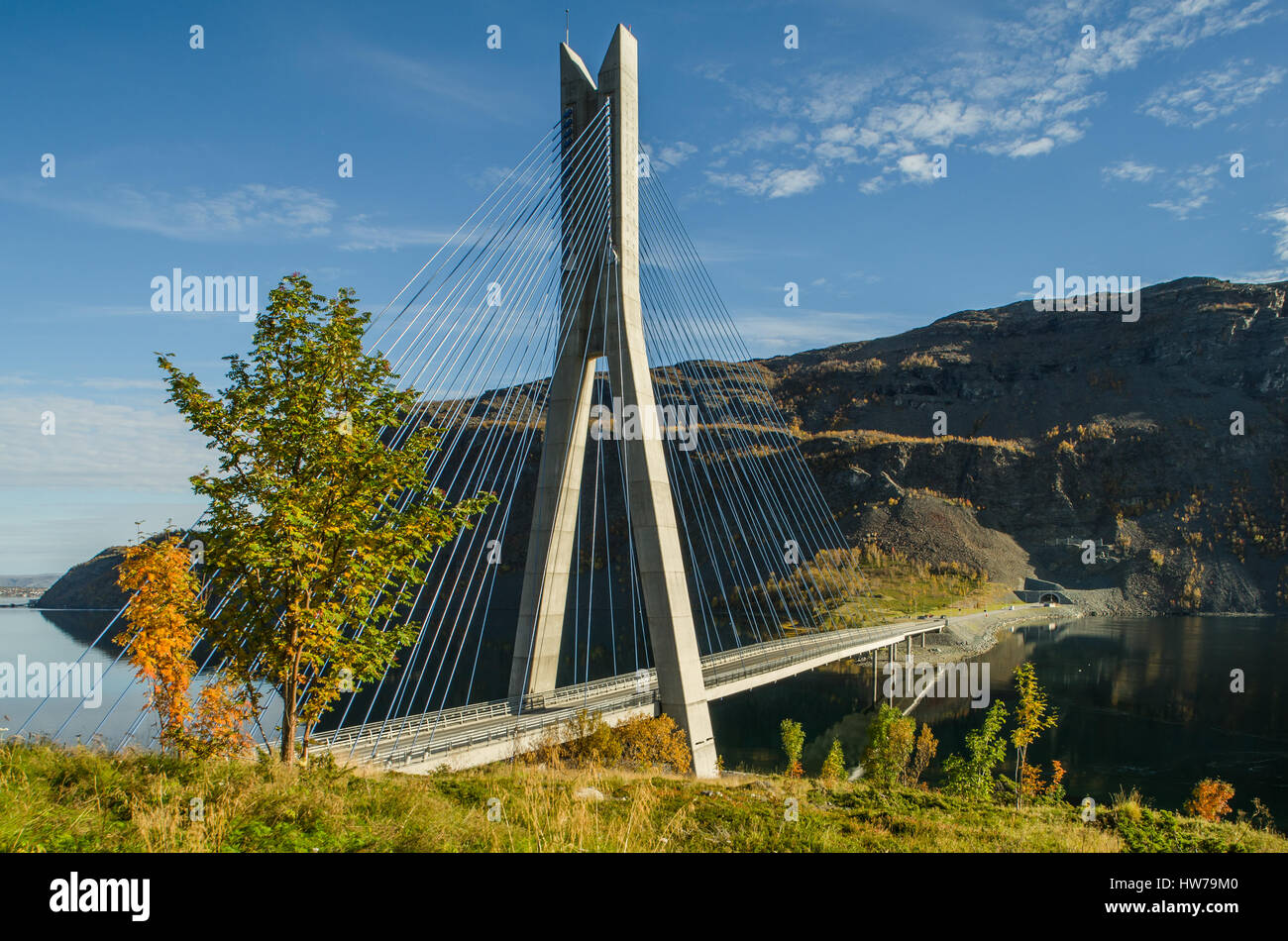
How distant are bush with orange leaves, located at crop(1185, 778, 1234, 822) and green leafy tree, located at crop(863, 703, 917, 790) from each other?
28.2ft

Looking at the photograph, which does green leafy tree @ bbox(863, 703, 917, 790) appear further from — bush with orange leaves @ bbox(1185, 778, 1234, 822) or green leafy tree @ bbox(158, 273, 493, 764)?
green leafy tree @ bbox(158, 273, 493, 764)

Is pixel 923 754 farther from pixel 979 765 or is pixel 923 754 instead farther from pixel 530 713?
pixel 530 713

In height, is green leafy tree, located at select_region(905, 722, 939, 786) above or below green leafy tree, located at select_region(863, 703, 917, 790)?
below

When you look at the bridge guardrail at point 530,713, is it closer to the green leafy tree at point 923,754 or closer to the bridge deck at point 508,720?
the bridge deck at point 508,720

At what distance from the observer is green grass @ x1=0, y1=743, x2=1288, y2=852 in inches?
193

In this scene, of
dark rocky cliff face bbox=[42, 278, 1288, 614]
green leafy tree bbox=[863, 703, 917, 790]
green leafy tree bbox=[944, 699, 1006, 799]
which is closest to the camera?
green leafy tree bbox=[944, 699, 1006, 799]

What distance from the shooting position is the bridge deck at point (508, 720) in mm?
15859

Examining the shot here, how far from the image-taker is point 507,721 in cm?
2042

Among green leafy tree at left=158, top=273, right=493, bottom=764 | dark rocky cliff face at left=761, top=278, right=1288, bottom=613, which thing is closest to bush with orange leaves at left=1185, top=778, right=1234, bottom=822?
green leafy tree at left=158, top=273, right=493, bottom=764

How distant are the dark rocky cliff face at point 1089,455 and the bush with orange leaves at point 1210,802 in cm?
6753

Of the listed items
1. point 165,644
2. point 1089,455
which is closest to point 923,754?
point 165,644

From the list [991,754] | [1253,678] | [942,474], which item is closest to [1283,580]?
[942,474]

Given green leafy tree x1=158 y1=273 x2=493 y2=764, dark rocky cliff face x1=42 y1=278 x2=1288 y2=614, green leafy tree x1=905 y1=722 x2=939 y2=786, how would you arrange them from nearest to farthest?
green leafy tree x1=158 y1=273 x2=493 y2=764 → green leafy tree x1=905 y1=722 x2=939 y2=786 → dark rocky cliff face x1=42 y1=278 x2=1288 y2=614
